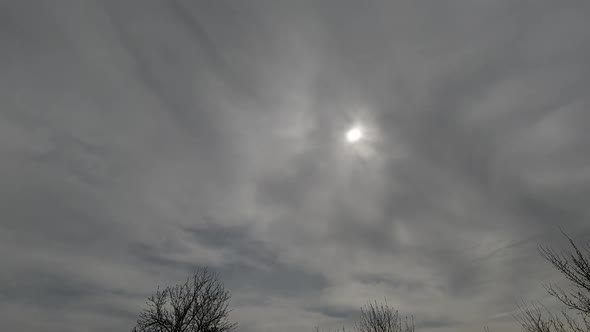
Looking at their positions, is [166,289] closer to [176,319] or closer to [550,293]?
[176,319]

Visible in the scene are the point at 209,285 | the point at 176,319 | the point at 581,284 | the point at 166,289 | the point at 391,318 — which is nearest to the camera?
the point at 581,284

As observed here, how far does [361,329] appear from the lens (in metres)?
21.3

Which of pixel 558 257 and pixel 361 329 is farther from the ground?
pixel 558 257

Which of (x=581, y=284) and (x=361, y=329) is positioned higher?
(x=581, y=284)

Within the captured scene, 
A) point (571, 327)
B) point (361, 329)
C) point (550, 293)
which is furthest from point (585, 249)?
point (361, 329)

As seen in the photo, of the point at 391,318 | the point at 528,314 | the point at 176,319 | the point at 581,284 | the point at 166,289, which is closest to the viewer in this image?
the point at 581,284

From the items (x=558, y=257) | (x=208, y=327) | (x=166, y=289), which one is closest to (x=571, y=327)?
(x=558, y=257)

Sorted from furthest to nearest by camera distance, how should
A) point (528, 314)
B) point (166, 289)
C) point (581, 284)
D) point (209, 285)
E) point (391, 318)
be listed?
point (209, 285) → point (166, 289) → point (391, 318) → point (528, 314) → point (581, 284)

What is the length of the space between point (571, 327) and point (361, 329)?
40.4 feet

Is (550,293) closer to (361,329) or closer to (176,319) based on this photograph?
(361,329)

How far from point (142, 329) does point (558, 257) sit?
2804 cm

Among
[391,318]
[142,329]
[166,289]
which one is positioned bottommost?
[142,329]

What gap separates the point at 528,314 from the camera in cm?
1778

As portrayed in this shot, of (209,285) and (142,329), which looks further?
(209,285)
